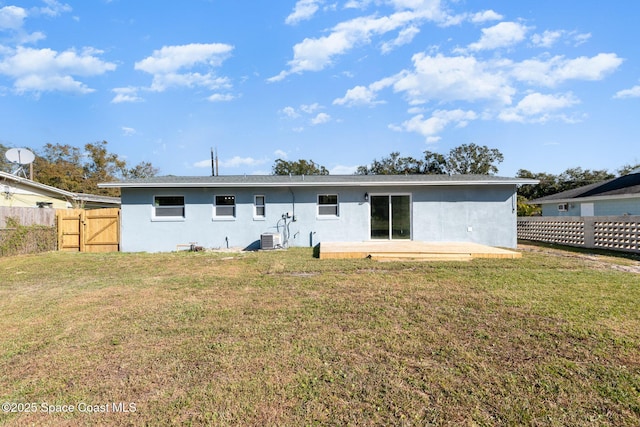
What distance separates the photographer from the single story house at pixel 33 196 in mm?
13445

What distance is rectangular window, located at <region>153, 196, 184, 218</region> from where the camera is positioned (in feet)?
35.7

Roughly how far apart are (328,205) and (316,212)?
524 millimetres

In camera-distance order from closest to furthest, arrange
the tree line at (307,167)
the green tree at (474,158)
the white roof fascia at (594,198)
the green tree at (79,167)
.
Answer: the white roof fascia at (594,198) → the green tree at (79,167) → the tree line at (307,167) → the green tree at (474,158)

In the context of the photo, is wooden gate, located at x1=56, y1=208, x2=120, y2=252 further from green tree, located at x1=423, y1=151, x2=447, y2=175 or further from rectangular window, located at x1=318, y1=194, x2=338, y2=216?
green tree, located at x1=423, y1=151, x2=447, y2=175

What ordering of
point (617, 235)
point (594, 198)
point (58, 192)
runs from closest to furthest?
point (617, 235)
point (594, 198)
point (58, 192)

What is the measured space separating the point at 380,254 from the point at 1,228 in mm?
11769

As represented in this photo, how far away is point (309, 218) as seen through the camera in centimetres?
1102

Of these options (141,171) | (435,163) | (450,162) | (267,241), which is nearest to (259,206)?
(267,241)

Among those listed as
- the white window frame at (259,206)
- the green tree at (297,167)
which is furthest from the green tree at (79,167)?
the white window frame at (259,206)

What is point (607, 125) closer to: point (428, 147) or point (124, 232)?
point (428, 147)

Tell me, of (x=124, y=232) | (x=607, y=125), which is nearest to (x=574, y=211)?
(x=607, y=125)

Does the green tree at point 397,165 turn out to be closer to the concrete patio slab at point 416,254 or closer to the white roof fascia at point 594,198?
the white roof fascia at point 594,198

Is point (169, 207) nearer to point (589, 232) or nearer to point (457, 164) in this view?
point (589, 232)

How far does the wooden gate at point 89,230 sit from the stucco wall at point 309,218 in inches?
21.0
